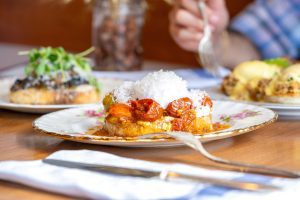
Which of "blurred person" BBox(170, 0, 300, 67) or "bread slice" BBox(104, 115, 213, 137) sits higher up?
"blurred person" BBox(170, 0, 300, 67)

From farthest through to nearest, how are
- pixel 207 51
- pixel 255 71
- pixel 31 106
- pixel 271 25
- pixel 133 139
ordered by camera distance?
pixel 271 25, pixel 207 51, pixel 255 71, pixel 31 106, pixel 133 139

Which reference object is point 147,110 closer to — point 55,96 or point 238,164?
point 238,164

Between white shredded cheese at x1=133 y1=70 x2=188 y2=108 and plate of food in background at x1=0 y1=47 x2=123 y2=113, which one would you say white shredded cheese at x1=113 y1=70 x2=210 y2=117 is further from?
plate of food in background at x1=0 y1=47 x2=123 y2=113

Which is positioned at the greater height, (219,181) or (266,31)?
(266,31)

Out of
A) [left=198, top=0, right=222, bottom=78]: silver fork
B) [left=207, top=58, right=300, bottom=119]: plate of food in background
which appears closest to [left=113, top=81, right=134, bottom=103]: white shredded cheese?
[left=207, top=58, right=300, bottom=119]: plate of food in background

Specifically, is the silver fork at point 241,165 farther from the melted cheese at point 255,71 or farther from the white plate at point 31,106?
the melted cheese at point 255,71

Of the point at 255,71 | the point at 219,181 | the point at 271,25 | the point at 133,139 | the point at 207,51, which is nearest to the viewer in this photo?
the point at 219,181

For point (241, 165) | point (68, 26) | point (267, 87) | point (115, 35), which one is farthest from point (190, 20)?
point (68, 26)

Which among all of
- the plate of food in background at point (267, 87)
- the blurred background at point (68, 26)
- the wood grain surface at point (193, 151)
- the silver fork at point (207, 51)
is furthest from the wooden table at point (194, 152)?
the blurred background at point (68, 26)
